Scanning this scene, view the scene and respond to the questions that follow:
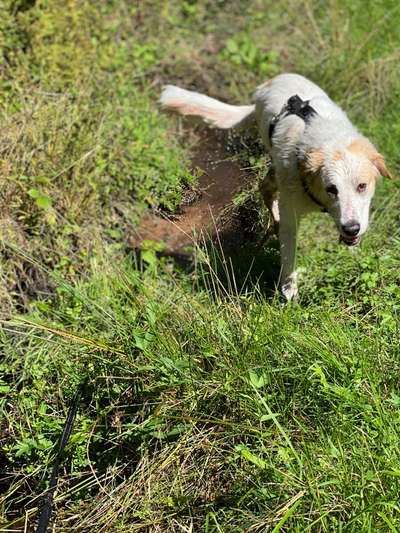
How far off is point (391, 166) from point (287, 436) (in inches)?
125

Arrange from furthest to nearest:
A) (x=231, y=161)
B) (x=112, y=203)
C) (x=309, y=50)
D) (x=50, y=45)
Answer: (x=309, y=50) < (x=50, y=45) < (x=112, y=203) < (x=231, y=161)

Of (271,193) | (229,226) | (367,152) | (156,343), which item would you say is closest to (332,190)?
(367,152)

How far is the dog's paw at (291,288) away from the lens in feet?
14.4

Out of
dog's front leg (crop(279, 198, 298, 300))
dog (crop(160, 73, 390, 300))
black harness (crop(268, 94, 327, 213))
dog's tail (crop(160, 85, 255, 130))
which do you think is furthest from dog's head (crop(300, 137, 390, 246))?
dog's tail (crop(160, 85, 255, 130))

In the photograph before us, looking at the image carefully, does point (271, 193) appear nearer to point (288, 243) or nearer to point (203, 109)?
point (288, 243)

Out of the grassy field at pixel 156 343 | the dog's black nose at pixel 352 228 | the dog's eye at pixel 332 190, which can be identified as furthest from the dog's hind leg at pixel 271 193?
the dog's black nose at pixel 352 228

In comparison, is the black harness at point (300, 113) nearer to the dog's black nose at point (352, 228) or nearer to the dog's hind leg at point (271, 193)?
the dog's hind leg at point (271, 193)

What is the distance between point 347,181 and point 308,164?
260 mm

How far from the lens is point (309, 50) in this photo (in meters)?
7.50

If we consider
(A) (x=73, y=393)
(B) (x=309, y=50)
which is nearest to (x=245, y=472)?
(A) (x=73, y=393)

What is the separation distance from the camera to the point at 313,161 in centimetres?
420

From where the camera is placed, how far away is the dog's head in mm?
4039

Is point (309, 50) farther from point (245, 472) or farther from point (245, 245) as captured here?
point (245, 472)

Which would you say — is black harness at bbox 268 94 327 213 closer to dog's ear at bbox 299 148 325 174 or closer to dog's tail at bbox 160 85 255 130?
dog's ear at bbox 299 148 325 174
